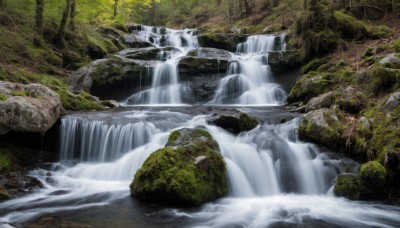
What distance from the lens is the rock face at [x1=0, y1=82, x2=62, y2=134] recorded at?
8180 millimetres

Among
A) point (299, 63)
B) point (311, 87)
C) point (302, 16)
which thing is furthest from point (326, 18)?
point (311, 87)

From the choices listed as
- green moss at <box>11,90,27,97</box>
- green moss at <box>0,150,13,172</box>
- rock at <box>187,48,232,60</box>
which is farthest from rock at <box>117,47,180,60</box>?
green moss at <box>0,150,13,172</box>

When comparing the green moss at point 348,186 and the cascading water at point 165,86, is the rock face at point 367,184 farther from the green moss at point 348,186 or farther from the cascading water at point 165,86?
the cascading water at point 165,86

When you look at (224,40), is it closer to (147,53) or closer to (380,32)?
(147,53)

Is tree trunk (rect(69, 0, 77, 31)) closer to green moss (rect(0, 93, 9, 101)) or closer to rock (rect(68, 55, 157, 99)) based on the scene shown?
rock (rect(68, 55, 157, 99))

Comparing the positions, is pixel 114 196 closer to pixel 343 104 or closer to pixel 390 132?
pixel 390 132

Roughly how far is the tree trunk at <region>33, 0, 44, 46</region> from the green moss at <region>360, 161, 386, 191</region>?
12.6 metres

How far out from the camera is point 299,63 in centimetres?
1703

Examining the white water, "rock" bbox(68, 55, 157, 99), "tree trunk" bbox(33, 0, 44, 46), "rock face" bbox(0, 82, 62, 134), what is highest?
"tree trunk" bbox(33, 0, 44, 46)

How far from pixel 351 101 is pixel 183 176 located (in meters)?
5.86

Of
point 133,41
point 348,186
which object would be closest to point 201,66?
point 133,41

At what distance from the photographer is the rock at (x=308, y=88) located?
12852 millimetres

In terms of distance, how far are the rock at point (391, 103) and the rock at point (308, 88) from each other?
369 centimetres

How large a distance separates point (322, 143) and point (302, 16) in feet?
30.4
